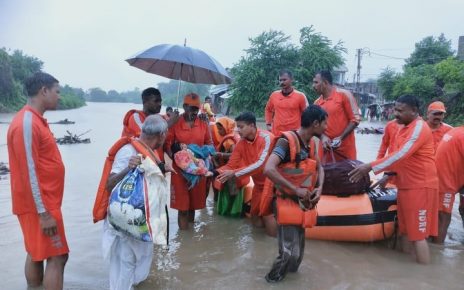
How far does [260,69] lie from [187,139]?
74.8 feet

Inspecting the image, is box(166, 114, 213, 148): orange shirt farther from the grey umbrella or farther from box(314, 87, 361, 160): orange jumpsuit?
box(314, 87, 361, 160): orange jumpsuit

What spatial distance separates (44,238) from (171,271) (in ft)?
4.81

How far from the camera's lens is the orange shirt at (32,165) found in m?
2.92

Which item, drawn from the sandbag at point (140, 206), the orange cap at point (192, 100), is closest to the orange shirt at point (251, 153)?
the orange cap at point (192, 100)

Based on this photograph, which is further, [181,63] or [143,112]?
[181,63]

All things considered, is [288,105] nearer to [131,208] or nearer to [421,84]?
[131,208]

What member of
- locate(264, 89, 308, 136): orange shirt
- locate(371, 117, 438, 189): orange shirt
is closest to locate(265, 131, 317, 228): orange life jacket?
locate(371, 117, 438, 189): orange shirt

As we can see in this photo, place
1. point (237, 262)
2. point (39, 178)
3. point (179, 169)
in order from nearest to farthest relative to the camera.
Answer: point (39, 178)
point (237, 262)
point (179, 169)

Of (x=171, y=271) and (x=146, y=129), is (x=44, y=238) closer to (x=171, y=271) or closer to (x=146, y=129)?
(x=146, y=129)

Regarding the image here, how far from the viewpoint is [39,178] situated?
3039 millimetres

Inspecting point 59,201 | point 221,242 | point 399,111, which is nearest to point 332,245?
→ point 221,242

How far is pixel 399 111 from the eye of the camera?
4414mm

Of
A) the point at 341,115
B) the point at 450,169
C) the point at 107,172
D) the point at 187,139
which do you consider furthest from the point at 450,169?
the point at 107,172

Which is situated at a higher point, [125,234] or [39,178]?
[39,178]
